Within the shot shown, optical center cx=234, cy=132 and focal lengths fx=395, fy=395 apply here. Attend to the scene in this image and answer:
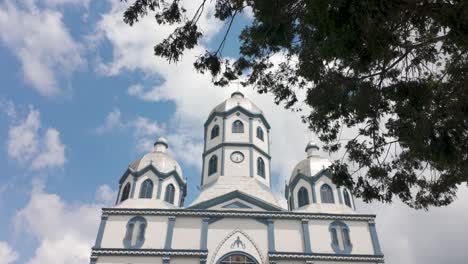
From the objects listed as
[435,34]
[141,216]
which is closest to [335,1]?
[435,34]

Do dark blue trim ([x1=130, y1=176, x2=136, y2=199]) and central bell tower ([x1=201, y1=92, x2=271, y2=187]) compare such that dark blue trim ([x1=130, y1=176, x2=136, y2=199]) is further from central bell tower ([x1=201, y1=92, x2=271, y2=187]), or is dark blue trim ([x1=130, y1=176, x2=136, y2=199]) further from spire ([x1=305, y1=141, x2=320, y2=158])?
spire ([x1=305, y1=141, x2=320, y2=158])

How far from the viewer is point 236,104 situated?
1085 inches

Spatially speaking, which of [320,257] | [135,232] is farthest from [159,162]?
[320,257]

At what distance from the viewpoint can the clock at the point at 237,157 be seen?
24.7m

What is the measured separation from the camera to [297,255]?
Answer: 19.5 metres

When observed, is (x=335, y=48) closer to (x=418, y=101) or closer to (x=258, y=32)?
(x=258, y=32)

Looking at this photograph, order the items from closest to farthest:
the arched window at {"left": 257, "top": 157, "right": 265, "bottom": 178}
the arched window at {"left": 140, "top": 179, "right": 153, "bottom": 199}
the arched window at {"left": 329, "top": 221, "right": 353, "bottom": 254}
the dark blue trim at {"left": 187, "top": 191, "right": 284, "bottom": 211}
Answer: the arched window at {"left": 329, "top": 221, "right": 353, "bottom": 254} < the dark blue trim at {"left": 187, "top": 191, "right": 284, "bottom": 211} < the arched window at {"left": 140, "top": 179, "right": 153, "bottom": 199} < the arched window at {"left": 257, "top": 157, "right": 265, "bottom": 178}

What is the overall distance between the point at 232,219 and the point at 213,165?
16.6 feet

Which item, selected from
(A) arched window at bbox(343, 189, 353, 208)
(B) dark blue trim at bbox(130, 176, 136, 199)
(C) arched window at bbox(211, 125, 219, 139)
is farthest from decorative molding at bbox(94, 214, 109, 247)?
(A) arched window at bbox(343, 189, 353, 208)

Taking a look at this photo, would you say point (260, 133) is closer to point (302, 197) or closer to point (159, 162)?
point (302, 197)

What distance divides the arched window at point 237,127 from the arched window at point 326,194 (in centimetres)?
648

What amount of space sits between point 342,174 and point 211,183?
15.3m

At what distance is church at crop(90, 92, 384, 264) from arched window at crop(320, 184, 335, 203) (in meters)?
0.06

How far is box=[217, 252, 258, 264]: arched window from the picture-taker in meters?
19.5
